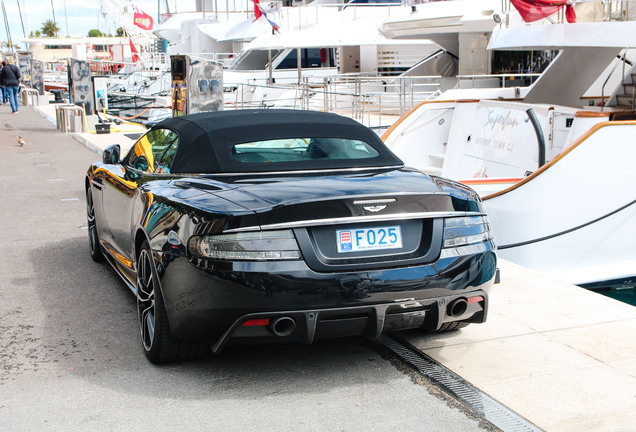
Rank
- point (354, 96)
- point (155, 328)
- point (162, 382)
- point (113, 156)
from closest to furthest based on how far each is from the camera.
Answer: point (162, 382), point (155, 328), point (113, 156), point (354, 96)

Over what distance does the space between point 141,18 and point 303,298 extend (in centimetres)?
5378

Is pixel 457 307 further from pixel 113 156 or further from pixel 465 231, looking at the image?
pixel 113 156

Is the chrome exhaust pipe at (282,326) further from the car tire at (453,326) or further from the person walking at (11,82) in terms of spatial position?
the person walking at (11,82)

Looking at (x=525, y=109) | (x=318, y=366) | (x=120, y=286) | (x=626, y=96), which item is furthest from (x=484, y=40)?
(x=318, y=366)

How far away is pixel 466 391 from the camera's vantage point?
4426 millimetres

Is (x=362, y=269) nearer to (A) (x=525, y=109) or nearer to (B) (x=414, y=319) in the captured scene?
(B) (x=414, y=319)

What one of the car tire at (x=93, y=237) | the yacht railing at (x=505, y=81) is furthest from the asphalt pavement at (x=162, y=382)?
the yacht railing at (x=505, y=81)

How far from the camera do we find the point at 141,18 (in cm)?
5494

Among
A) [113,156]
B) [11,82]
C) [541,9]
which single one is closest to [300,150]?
[113,156]

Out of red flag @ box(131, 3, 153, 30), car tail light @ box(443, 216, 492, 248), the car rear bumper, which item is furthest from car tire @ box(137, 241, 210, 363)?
red flag @ box(131, 3, 153, 30)

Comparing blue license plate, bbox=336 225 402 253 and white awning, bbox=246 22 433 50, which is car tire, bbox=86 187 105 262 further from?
white awning, bbox=246 22 433 50

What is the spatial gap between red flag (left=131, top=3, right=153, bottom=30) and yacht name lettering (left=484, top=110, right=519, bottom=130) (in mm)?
46144

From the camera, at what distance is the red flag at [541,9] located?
11.4 metres

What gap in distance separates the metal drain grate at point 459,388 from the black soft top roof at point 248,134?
1210 millimetres
